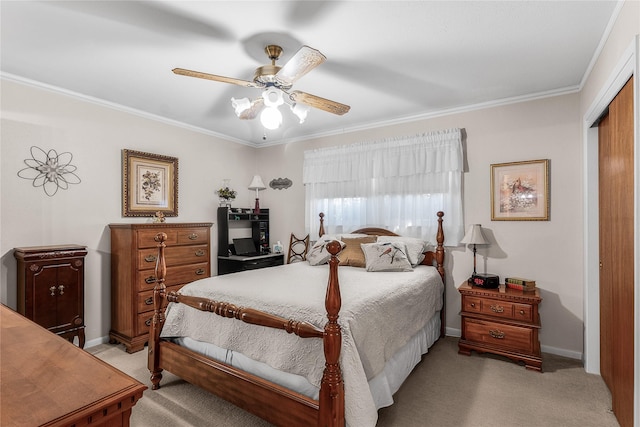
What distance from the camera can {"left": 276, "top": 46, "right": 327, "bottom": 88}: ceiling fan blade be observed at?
1915 millimetres

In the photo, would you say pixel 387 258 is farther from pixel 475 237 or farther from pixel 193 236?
pixel 193 236

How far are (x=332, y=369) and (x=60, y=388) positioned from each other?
1.18 m

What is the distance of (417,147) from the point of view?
13.0 feet

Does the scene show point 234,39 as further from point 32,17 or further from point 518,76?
point 518,76

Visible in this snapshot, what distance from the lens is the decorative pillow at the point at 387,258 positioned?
336 cm

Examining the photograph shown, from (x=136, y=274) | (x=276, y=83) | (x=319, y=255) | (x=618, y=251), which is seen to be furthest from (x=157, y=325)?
(x=618, y=251)

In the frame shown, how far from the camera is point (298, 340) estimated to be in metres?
1.88

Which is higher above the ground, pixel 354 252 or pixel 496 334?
pixel 354 252

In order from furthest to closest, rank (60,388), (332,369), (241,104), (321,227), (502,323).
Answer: (321,227)
(502,323)
(241,104)
(332,369)
(60,388)

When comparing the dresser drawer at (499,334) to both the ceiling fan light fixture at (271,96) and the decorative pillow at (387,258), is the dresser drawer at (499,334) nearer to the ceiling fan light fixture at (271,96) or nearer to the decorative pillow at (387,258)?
the decorative pillow at (387,258)

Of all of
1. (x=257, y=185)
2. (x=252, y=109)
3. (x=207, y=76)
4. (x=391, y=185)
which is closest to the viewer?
(x=207, y=76)

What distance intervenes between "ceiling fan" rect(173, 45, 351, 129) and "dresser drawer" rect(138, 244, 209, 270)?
1.81 m

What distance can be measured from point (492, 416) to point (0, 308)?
2906mm

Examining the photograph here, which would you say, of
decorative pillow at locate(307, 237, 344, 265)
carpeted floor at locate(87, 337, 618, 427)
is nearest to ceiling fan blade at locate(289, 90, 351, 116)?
decorative pillow at locate(307, 237, 344, 265)
